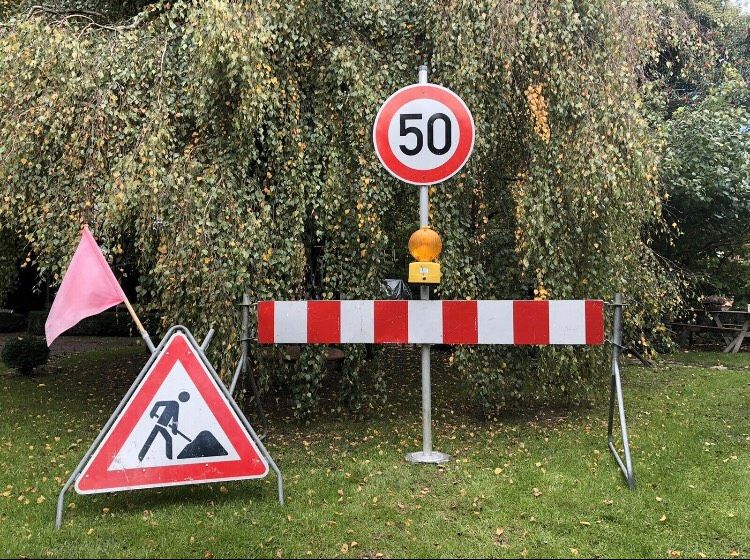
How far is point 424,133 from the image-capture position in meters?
4.53

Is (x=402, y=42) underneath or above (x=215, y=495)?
above

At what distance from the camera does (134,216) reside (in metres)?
5.27

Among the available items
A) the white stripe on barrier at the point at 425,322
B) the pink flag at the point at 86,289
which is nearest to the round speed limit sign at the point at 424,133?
the white stripe on barrier at the point at 425,322

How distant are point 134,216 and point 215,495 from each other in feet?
7.96

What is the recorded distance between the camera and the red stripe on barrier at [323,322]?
4.52 meters

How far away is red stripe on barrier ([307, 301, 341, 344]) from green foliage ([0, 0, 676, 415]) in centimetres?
76

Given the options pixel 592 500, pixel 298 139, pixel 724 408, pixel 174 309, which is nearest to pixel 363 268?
pixel 298 139

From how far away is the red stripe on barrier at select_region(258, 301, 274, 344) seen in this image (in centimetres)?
458

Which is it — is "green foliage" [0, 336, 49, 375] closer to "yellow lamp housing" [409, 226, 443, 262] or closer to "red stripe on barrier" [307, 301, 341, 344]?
"red stripe on barrier" [307, 301, 341, 344]

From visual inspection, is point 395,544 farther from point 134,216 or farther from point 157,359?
point 134,216

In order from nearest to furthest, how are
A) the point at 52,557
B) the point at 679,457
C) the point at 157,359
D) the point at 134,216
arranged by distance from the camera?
the point at 52,557
the point at 157,359
the point at 679,457
the point at 134,216

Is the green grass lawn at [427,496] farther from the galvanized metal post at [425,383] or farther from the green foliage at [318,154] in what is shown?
the green foliage at [318,154]

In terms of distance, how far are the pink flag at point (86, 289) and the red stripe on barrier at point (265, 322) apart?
96 centimetres

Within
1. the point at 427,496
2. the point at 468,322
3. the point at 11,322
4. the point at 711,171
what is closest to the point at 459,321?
the point at 468,322
